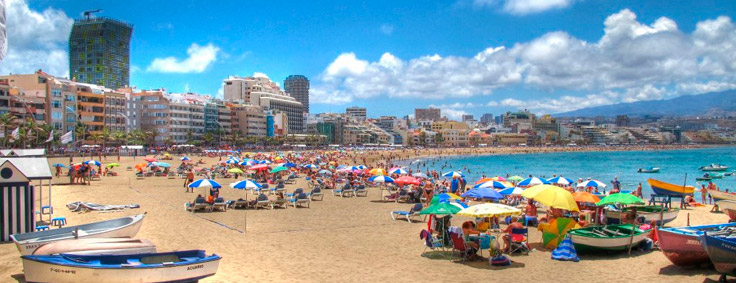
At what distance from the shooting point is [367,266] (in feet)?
36.2

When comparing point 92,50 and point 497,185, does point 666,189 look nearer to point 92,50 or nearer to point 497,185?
point 497,185

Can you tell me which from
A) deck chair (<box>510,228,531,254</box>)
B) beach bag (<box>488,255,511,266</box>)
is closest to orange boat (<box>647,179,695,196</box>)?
deck chair (<box>510,228,531,254</box>)

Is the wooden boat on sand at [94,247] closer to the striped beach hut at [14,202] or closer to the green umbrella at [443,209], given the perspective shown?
the striped beach hut at [14,202]

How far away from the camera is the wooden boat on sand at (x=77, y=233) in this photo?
32.4 feet

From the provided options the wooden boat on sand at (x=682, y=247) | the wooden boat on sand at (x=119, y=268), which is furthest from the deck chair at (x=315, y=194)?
the wooden boat on sand at (x=682, y=247)

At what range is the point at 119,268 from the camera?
8477 millimetres

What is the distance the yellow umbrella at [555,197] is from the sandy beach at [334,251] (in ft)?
3.88

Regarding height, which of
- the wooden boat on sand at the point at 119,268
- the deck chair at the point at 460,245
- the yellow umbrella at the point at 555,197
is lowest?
the deck chair at the point at 460,245

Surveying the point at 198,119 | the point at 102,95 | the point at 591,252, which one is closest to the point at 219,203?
the point at 591,252

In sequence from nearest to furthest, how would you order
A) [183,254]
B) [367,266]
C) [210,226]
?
[183,254] → [367,266] → [210,226]

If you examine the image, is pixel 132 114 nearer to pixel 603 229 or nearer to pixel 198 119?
pixel 198 119

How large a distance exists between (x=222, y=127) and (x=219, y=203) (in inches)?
3423

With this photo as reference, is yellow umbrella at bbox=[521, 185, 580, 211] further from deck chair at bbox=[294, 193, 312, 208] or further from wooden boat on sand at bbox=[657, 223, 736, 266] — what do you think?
deck chair at bbox=[294, 193, 312, 208]

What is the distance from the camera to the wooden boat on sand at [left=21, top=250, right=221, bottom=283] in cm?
841
